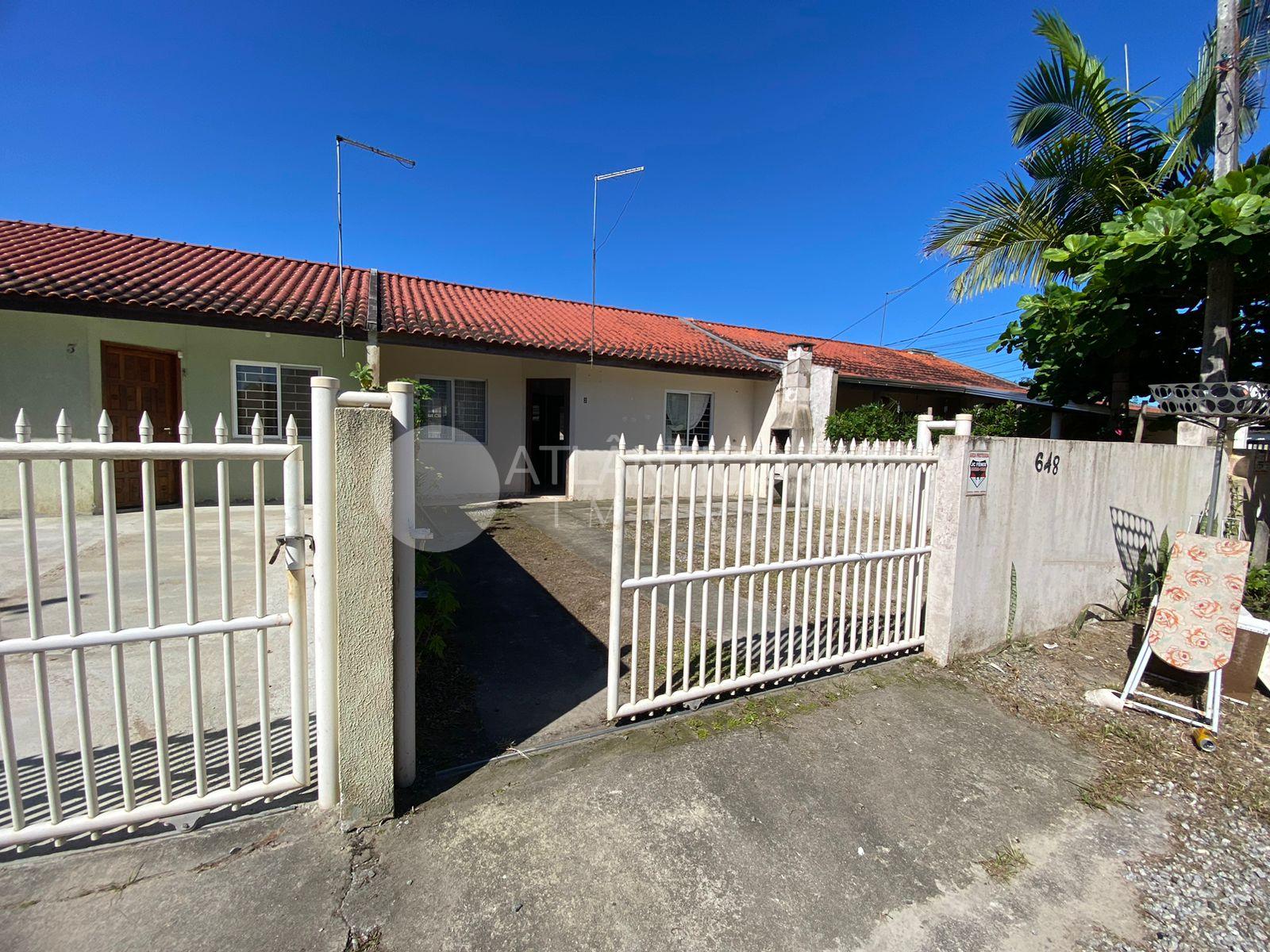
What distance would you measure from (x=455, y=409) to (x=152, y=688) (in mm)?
8740

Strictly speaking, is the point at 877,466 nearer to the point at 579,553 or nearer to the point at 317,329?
the point at 579,553

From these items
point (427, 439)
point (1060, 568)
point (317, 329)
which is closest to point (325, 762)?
point (1060, 568)

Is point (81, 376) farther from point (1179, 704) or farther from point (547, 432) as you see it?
point (1179, 704)

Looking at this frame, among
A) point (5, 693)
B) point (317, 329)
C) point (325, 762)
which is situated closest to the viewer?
point (5, 693)

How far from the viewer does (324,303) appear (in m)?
8.71

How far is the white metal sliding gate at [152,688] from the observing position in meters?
1.87

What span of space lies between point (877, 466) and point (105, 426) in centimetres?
405

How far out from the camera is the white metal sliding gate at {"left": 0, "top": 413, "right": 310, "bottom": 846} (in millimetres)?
1866

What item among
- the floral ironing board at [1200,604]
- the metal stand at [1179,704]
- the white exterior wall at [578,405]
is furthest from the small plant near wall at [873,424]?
the metal stand at [1179,704]

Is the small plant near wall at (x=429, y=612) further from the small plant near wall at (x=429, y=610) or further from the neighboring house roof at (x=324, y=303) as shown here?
the neighboring house roof at (x=324, y=303)

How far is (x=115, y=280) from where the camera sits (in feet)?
24.4

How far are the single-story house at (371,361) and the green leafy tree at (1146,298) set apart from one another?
384 centimetres

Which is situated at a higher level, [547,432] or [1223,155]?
[1223,155]

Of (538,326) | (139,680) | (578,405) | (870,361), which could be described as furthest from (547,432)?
(139,680)
